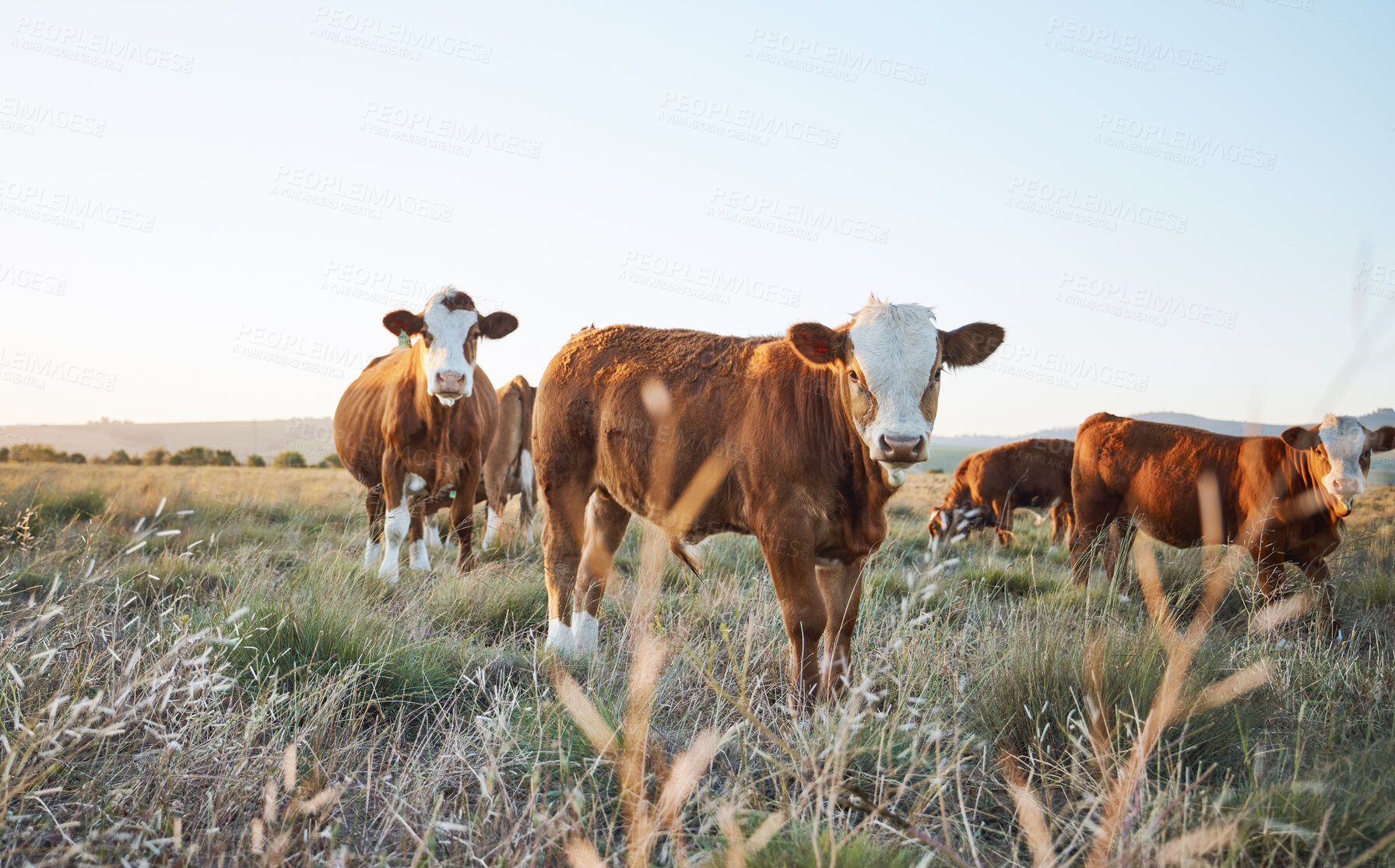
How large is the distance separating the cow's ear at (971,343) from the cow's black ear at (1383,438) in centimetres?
597

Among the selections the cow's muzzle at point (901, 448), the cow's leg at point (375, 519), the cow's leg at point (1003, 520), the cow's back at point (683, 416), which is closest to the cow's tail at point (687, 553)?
the cow's back at point (683, 416)

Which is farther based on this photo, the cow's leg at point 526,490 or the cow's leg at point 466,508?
the cow's leg at point 526,490

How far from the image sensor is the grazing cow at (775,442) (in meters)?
3.75

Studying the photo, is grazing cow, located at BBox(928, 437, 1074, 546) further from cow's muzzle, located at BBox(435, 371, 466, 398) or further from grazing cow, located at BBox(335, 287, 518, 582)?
cow's muzzle, located at BBox(435, 371, 466, 398)

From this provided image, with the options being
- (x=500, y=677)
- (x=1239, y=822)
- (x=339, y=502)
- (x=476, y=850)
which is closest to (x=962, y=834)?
(x=1239, y=822)

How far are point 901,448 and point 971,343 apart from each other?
107 cm

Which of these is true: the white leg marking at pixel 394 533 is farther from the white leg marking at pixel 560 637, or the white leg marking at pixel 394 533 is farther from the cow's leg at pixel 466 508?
the white leg marking at pixel 560 637

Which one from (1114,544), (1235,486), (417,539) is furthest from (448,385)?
(1235,486)

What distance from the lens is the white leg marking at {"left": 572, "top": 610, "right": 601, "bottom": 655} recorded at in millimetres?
4734

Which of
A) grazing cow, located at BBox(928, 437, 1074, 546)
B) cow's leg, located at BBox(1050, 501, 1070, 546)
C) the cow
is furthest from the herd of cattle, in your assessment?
cow's leg, located at BBox(1050, 501, 1070, 546)

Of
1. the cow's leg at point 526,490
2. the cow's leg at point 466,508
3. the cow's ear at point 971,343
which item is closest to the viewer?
the cow's ear at point 971,343

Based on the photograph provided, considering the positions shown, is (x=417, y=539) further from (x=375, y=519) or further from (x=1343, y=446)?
(x=1343, y=446)

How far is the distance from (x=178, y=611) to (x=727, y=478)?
330 cm

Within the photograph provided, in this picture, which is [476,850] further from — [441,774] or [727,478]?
[727,478]
